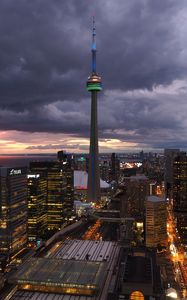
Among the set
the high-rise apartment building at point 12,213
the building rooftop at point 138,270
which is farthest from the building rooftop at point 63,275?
the high-rise apartment building at point 12,213

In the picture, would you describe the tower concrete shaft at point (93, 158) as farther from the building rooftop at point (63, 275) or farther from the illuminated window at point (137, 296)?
the illuminated window at point (137, 296)

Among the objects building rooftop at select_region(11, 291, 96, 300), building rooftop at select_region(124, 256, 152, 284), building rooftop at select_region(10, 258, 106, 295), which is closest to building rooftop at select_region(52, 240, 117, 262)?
building rooftop at select_region(10, 258, 106, 295)

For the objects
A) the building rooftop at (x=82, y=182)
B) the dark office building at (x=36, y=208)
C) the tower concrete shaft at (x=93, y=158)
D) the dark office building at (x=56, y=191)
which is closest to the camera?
the dark office building at (x=36, y=208)

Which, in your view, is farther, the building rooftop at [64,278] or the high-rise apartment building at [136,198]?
the high-rise apartment building at [136,198]

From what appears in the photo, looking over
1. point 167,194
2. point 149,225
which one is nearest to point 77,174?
point 167,194

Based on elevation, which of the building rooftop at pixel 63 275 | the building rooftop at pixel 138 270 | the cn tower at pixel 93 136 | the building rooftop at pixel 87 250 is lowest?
the building rooftop at pixel 87 250

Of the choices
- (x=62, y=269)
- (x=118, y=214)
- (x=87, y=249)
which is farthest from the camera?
(x=118, y=214)

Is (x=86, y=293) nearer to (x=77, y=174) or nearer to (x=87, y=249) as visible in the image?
(x=87, y=249)
